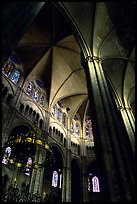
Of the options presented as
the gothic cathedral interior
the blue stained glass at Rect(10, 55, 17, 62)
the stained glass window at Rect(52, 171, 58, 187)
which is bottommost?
the stained glass window at Rect(52, 171, 58, 187)

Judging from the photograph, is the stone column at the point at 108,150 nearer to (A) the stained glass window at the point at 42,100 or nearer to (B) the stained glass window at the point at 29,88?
(B) the stained glass window at the point at 29,88

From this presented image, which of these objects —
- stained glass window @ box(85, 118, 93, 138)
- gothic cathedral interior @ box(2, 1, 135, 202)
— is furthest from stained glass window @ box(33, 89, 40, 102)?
stained glass window @ box(85, 118, 93, 138)

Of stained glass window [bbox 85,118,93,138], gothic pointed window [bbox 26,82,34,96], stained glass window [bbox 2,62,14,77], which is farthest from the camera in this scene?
stained glass window [bbox 85,118,93,138]

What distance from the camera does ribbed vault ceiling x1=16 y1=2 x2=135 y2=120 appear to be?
1144cm

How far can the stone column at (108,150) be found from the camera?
4.59 meters

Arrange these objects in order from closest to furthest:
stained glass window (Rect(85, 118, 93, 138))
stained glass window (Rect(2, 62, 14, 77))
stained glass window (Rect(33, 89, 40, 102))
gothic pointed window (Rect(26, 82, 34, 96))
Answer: stained glass window (Rect(2, 62, 14, 77)) → gothic pointed window (Rect(26, 82, 34, 96)) → stained glass window (Rect(33, 89, 40, 102)) → stained glass window (Rect(85, 118, 93, 138))

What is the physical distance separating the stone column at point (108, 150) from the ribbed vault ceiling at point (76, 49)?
14.1 feet

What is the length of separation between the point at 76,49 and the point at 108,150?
13377mm

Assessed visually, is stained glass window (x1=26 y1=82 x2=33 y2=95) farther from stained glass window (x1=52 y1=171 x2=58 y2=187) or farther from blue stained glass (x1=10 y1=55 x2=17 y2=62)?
stained glass window (x1=52 y1=171 x2=58 y2=187)

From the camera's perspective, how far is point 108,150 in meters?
5.60

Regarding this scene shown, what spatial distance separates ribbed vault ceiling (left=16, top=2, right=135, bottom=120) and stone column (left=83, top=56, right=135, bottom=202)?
429cm

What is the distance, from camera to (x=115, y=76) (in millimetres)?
15188

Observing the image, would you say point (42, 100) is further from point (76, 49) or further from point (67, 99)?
point (76, 49)

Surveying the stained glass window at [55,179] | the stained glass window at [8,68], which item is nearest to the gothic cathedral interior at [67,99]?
the stained glass window at [55,179]
